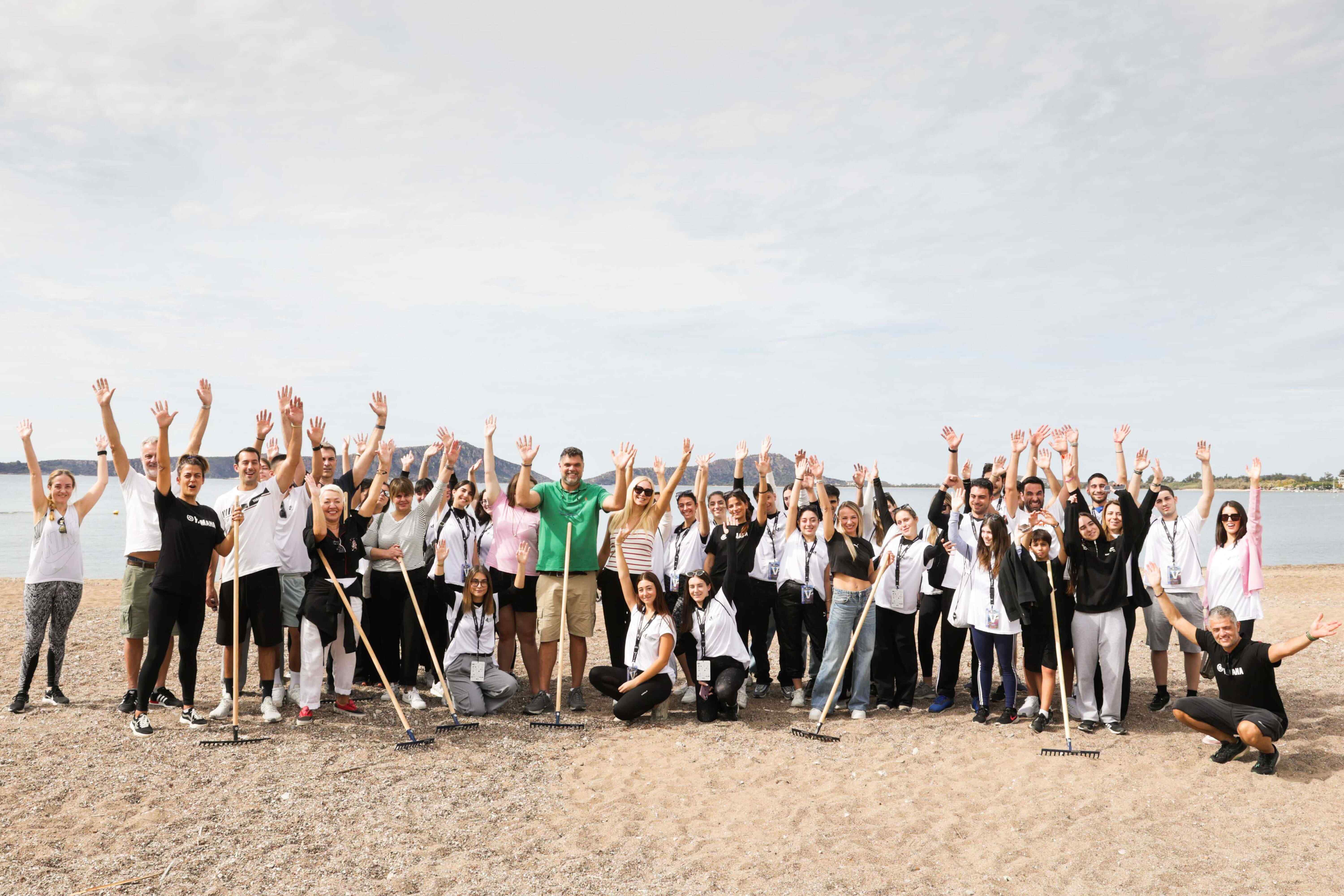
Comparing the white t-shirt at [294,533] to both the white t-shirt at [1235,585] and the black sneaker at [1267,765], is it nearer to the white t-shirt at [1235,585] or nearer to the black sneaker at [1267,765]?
the black sneaker at [1267,765]

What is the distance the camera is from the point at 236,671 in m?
6.46

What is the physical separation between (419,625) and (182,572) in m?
1.92

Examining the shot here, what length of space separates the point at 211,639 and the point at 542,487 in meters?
6.80

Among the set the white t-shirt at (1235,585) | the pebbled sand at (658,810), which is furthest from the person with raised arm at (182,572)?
the white t-shirt at (1235,585)

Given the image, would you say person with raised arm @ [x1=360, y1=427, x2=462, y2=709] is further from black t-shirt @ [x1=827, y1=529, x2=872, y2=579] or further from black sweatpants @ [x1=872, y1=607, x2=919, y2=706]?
black sweatpants @ [x1=872, y1=607, x2=919, y2=706]

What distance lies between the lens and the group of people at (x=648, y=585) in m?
6.69

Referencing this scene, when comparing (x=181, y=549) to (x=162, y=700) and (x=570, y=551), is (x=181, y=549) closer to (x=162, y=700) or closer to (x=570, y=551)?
(x=162, y=700)

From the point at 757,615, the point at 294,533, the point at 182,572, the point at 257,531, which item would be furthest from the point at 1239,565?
the point at 182,572

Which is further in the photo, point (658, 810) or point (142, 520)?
point (142, 520)

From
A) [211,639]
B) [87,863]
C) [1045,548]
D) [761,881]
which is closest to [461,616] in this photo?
[87,863]

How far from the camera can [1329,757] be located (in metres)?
6.25

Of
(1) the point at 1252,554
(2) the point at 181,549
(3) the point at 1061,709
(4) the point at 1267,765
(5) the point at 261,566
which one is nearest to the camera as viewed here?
(4) the point at 1267,765

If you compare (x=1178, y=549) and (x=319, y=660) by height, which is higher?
(x=1178, y=549)

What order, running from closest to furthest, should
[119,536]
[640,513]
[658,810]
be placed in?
[658,810] < [640,513] < [119,536]
